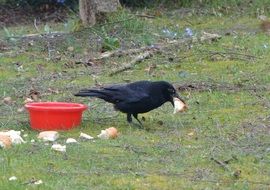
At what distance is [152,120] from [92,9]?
591 centimetres

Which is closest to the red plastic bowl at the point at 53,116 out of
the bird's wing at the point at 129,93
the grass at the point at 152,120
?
the grass at the point at 152,120

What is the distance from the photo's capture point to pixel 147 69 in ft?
37.8

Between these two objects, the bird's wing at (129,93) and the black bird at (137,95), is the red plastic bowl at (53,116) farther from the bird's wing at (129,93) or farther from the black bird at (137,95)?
the bird's wing at (129,93)

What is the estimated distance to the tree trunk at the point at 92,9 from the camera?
1411 centimetres

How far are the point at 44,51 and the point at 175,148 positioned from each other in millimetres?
6436

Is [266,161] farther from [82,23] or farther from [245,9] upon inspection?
[245,9]

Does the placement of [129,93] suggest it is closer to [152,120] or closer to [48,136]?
[152,120]

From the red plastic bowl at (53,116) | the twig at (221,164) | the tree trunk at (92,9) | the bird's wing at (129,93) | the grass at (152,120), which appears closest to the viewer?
the grass at (152,120)

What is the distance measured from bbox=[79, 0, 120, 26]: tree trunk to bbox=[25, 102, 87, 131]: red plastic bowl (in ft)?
20.7

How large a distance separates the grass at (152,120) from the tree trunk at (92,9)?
220 mm

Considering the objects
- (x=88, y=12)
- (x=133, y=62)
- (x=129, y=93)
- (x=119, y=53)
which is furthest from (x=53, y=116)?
(x=88, y=12)

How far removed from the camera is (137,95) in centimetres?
808

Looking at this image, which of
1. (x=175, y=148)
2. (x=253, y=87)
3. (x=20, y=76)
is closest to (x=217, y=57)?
(x=253, y=87)

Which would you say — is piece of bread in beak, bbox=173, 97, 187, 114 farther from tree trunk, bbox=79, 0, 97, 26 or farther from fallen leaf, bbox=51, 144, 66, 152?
tree trunk, bbox=79, 0, 97, 26
